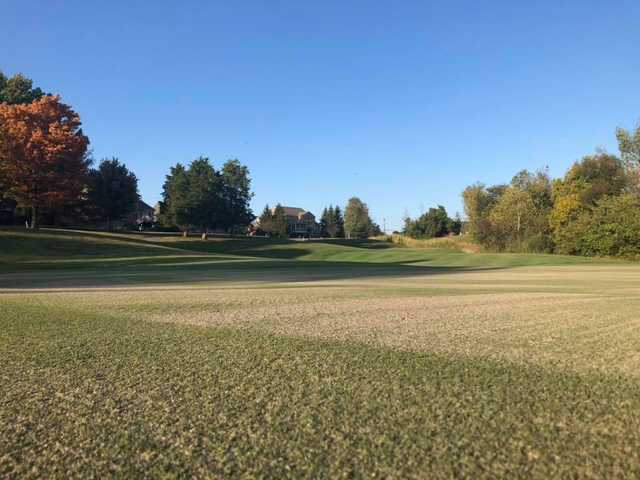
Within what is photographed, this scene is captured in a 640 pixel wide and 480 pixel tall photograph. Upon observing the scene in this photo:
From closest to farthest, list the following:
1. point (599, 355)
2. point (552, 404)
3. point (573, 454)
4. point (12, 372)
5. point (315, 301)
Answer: point (573, 454)
point (552, 404)
point (12, 372)
point (599, 355)
point (315, 301)

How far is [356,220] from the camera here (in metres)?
110

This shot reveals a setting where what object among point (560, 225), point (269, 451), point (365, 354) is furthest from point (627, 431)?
point (560, 225)

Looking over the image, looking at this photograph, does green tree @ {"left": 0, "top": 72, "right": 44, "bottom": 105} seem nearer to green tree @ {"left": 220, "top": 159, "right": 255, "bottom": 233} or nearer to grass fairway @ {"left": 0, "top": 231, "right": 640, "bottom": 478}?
green tree @ {"left": 220, "top": 159, "right": 255, "bottom": 233}

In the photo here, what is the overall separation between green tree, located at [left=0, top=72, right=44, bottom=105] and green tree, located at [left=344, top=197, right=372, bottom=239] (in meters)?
69.3

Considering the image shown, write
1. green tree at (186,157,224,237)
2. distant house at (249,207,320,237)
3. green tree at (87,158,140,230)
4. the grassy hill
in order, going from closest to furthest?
the grassy hill → green tree at (87,158,140,230) → green tree at (186,157,224,237) → distant house at (249,207,320,237)

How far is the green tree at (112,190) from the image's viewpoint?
201 feet

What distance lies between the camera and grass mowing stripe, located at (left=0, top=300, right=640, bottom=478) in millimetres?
2436

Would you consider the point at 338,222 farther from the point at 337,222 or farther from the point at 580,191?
the point at 580,191

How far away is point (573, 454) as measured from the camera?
8.11ft

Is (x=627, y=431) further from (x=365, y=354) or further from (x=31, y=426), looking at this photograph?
(x=31, y=426)

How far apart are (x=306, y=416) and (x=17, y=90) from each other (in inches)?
2515

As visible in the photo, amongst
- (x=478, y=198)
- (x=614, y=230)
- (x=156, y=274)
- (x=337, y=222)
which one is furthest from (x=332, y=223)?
(x=156, y=274)

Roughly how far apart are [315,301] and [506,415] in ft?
22.5

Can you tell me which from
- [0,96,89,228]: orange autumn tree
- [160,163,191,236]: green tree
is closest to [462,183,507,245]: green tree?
[160,163,191,236]: green tree
